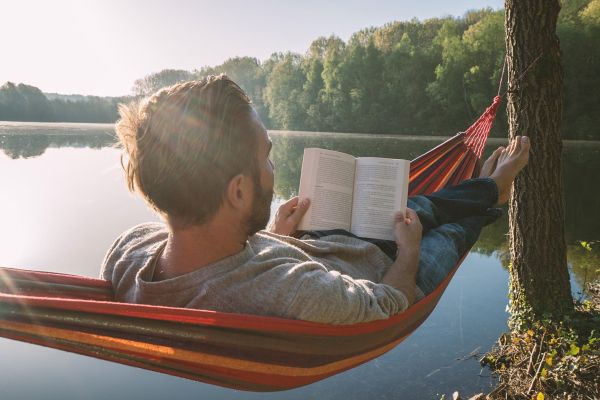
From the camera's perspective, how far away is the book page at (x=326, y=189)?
1.84m

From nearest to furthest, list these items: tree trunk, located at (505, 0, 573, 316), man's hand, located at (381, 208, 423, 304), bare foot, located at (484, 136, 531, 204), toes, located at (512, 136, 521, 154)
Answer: man's hand, located at (381, 208, 423, 304), bare foot, located at (484, 136, 531, 204), toes, located at (512, 136, 521, 154), tree trunk, located at (505, 0, 573, 316)

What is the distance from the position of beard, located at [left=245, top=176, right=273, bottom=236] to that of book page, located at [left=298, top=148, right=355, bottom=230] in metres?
0.61

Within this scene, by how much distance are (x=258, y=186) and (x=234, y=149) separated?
0.12 meters

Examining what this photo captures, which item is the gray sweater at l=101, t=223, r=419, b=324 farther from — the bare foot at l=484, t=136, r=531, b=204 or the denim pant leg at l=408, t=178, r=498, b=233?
the bare foot at l=484, t=136, r=531, b=204

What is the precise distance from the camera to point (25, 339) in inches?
45.2

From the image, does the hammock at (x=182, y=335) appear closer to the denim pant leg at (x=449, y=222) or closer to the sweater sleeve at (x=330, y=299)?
the sweater sleeve at (x=330, y=299)

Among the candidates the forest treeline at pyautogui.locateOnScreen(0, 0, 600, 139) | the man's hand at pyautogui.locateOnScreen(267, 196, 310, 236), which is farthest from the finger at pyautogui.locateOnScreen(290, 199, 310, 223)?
the forest treeline at pyautogui.locateOnScreen(0, 0, 600, 139)

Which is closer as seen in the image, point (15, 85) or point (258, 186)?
point (258, 186)

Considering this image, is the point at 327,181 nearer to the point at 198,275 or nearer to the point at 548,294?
the point at 198,275

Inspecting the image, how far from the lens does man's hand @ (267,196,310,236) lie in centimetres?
182

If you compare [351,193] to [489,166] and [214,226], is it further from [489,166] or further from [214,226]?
[489,166]

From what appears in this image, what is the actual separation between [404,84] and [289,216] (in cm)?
3566

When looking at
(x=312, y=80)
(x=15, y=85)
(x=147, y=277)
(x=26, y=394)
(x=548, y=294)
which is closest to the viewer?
(x=147, y=277)

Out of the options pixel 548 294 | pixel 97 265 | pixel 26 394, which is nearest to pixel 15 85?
pixel 97 265
